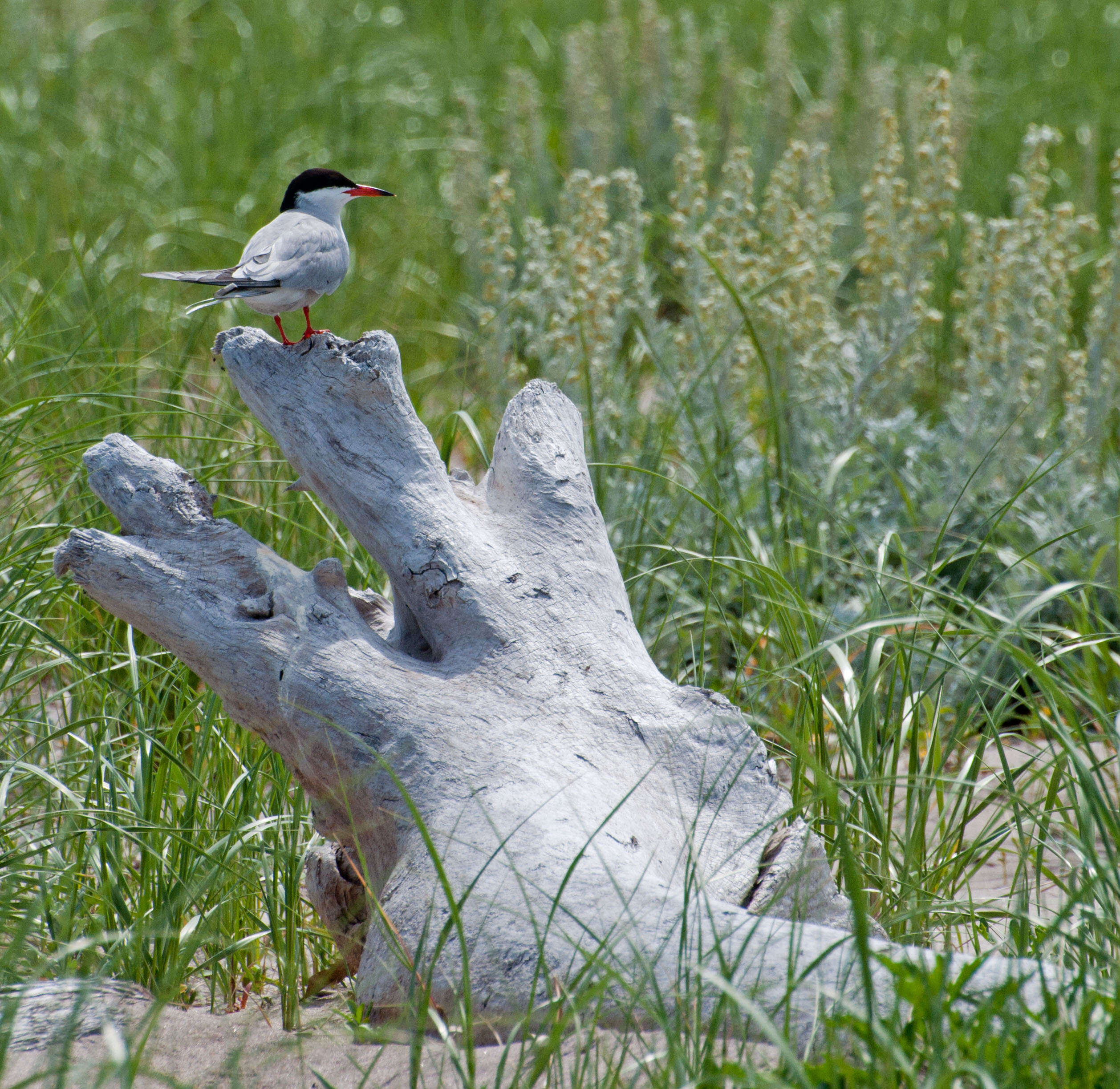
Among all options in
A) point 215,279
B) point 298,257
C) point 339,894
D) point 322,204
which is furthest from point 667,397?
point 339,894

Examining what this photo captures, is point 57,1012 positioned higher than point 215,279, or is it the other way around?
point 215,279

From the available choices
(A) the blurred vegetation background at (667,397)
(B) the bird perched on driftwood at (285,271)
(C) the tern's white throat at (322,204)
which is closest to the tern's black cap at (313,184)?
(C) the tern's white throat at (322,204)

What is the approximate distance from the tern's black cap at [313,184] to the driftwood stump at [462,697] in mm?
562

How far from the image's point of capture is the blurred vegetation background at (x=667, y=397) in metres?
2.02

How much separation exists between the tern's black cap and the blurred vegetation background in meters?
0.54

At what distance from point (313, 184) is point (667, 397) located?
1689 millimetres

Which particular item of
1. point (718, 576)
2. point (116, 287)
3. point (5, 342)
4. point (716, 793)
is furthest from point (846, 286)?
point (716, 793)

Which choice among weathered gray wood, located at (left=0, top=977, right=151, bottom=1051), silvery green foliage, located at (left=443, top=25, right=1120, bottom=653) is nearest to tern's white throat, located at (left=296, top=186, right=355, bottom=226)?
silvery green foliage, located at (left=443, top=25, right=1120, bottom=653)

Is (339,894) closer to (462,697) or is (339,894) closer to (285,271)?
(462,697)

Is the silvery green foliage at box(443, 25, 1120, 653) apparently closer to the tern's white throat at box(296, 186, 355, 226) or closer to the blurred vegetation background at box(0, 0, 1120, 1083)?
the blurred vegetation background at box(0, 0, 1120, 1083)

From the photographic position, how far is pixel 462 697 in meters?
1.93

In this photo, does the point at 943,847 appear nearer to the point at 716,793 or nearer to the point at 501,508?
the point at 716,793

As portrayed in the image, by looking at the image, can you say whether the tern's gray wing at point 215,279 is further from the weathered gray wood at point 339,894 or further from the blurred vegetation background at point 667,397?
the weathered gray wood at point 339,894

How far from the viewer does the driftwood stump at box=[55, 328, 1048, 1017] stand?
1.66 metres
